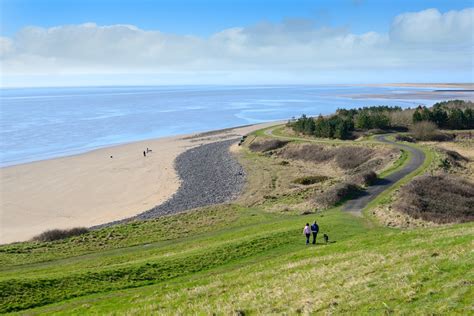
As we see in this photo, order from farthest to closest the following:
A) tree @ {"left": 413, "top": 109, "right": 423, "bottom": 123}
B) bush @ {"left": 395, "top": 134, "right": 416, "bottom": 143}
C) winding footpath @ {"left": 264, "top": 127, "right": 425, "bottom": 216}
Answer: tree @ {"left": 413, "top": 109, "right": 423, "bottom": 123}
bush @ {"left": 395, "top": 134, "right": 416, "bottom": 143}
winding footpath @ {"left": 264, "top": 127, "right": 425, "bottom": 216}

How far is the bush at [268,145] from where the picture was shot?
78.0 meters

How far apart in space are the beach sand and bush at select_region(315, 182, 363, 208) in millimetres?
19511

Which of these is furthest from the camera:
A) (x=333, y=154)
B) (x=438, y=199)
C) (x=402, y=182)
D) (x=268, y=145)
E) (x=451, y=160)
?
(x=268, y=145)

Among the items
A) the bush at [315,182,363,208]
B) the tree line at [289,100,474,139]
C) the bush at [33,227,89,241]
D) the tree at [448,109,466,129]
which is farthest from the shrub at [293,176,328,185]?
the tree at [448,109,466,129]

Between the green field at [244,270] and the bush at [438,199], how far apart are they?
434 centimetres

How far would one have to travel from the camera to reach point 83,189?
59.1 m

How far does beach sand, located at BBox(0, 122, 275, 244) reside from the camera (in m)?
46.1

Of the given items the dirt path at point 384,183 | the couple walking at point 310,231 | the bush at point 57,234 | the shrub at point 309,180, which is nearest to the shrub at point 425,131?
the dirt path at point 384,183

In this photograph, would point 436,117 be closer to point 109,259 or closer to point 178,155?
point 178,155

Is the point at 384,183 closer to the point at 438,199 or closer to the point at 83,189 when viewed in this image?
the point at 438,199

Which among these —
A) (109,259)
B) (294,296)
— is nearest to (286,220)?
(109,259)

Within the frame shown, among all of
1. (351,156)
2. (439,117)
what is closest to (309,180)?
(351,156)

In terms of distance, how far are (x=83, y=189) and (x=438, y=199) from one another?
1705 inches

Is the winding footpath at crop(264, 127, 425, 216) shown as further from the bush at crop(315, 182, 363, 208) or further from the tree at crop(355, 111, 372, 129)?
the tree at crop(355, 111, 372, 129)
